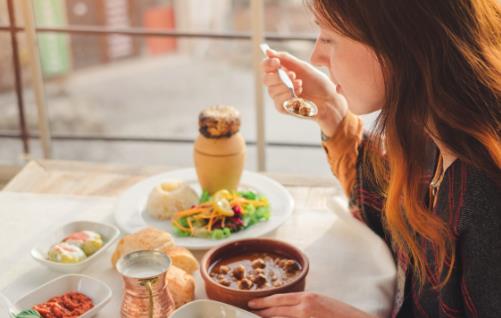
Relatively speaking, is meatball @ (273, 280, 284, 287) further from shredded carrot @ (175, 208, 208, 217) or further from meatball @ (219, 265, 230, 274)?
shredded carrot @ (175, 208, 208, 217)

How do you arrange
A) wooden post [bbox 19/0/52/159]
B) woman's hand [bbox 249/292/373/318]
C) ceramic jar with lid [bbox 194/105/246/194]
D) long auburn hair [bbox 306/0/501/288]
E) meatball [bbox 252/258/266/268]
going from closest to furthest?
long auburn hair [bbox 306/0/501/288] < woman's hand [bbox 249/292/373/318] < meatball [bbox 252/258/266/268] < ceramic jar with lid [bbox 194/105/246/194] < wooden post [bbox 19/0/52/159]

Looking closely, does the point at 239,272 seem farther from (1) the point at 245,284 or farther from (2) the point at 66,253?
(2) the point at 66,253

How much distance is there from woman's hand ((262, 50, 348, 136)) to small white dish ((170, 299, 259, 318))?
0.52 m

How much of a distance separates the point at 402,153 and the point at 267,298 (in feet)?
1.08

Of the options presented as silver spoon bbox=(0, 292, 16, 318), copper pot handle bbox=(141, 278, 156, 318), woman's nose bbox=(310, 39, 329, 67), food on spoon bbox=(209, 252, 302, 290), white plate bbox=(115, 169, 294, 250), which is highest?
woman's nose bbox=(310, 39, 329, 67)

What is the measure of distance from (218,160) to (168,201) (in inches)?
5.8

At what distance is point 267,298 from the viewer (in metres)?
1.22

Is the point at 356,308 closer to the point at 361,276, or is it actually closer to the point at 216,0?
the point at 361,276

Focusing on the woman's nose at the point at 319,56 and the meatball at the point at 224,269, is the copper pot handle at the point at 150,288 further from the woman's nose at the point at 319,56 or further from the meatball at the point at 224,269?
the woman's nose at the point at 319,56

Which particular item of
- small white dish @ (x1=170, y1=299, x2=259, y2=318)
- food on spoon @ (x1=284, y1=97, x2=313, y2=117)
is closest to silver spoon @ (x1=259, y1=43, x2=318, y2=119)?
food on spoon @ (x1=284, y1=97, x2=313, y2=117)

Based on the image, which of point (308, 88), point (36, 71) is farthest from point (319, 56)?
point (36, 71)

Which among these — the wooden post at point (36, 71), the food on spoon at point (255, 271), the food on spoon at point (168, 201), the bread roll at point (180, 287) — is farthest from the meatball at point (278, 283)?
the wooden post at point (36, 71)

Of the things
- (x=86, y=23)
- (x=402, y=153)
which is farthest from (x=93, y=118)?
(x=402, y=153)

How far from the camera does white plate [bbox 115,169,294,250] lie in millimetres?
1497
